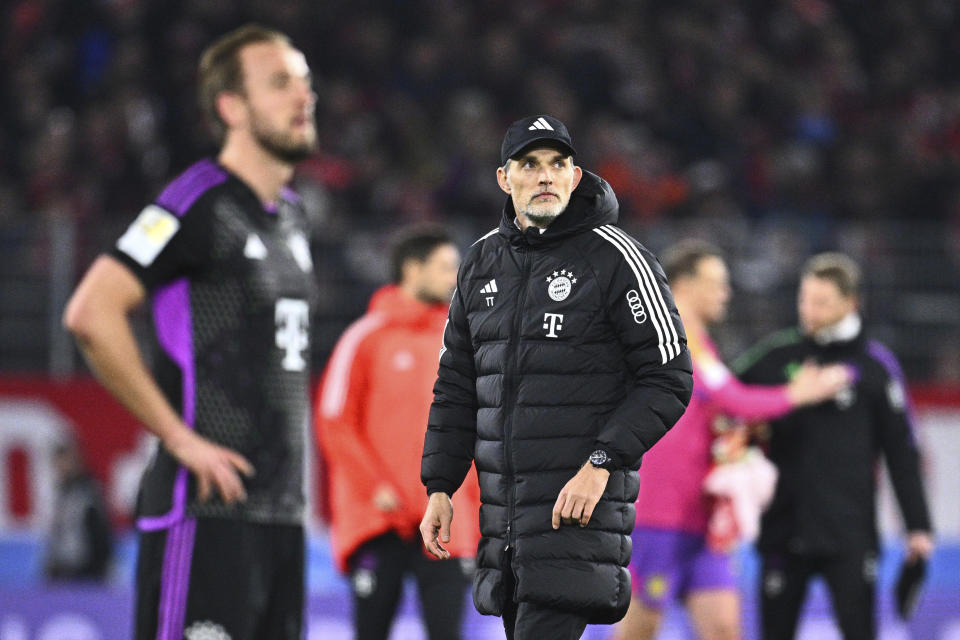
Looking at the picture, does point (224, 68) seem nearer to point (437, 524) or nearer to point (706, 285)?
point (437, 524)

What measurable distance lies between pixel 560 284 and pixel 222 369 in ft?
3.44

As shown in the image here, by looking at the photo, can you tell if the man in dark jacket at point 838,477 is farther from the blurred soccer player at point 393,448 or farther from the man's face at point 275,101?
the man's face at point 275,101

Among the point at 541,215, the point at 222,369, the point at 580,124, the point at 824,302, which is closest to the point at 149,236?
the point at 222,369

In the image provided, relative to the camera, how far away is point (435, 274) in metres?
7.44

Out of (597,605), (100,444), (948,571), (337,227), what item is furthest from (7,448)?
(597,605)

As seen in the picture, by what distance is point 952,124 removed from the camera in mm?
15758

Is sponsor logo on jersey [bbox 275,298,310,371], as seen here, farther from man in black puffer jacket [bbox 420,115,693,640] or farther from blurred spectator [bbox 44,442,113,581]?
blurred spectator [bbox 44,442,113,581]

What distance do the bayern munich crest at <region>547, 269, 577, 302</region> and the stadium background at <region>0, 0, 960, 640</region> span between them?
623cm

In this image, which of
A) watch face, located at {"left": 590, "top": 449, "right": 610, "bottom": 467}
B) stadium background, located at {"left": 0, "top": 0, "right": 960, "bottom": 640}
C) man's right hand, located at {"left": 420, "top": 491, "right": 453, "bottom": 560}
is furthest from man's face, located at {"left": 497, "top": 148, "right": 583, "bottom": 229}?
stadium background, located at {"left": 0, "top": 0, "right": 960, "bottom": 640}

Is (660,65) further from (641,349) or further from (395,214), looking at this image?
(641,349)

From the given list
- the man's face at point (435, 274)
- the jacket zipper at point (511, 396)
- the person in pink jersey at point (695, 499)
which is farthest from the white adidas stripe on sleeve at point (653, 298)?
the person in pink jersey at point (695, 499)

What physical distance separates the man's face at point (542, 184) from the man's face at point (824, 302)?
3740mm

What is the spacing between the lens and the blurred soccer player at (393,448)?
704 centimetres

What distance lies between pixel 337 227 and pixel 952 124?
23.2 ft
